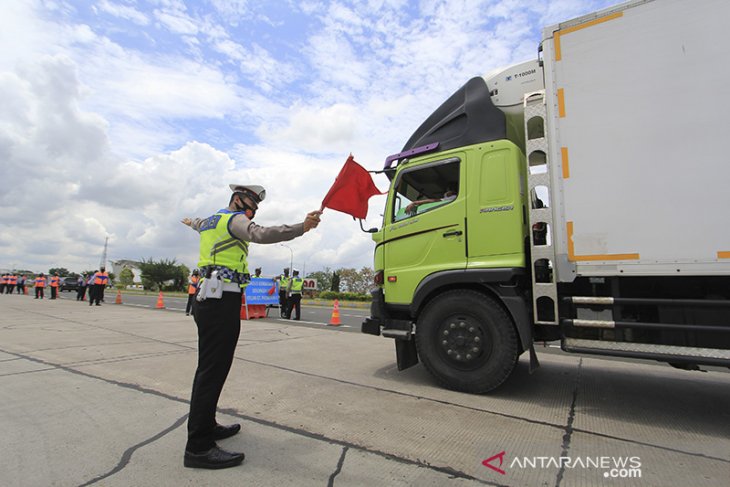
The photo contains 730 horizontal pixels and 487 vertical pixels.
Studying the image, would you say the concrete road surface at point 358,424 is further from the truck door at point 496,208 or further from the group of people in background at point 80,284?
the group of people in background at point 80,284

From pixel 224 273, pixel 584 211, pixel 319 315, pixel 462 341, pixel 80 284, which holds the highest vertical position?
pixel 584 211

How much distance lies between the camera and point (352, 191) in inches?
161

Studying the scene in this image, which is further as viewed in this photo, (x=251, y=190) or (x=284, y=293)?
(x=284, y=293)

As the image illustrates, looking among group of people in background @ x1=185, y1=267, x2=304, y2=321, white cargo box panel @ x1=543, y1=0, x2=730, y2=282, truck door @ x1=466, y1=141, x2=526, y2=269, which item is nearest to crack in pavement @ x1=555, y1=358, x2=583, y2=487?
white cargo box panel @ x1=543, y1=0, x2=730, y2=282

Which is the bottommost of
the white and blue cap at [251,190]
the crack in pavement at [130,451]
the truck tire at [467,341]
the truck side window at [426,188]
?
the crack in pavement at [130,451]

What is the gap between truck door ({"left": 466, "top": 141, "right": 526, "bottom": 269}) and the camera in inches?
153

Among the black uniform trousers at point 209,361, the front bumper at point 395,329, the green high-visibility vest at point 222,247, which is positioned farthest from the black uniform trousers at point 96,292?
the black uniform trousers at point 209,361

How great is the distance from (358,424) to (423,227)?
2.25 metres

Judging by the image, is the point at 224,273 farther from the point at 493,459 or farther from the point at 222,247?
the point at 493,459

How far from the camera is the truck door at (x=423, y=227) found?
4215 mm

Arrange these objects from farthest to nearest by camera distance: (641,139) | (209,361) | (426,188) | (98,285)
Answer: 1. (98,285)
2. (426,188)
3. (641,139)
4. (209,361)

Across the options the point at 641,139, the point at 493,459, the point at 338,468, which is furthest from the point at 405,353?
the point at 641,139

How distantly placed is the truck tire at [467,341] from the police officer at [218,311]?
6.77 feet

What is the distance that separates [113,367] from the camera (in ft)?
15.3
